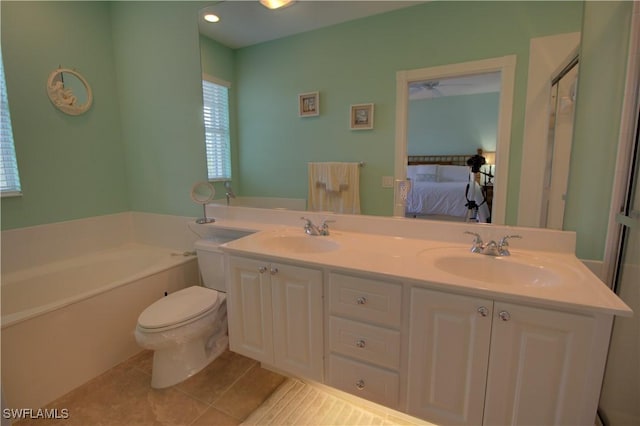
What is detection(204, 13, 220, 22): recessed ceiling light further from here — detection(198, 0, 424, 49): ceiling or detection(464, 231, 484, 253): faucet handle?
detection(464, 231, 484, 253): faucet handle

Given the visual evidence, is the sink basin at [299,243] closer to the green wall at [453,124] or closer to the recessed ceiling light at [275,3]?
the green wall at [453,124]

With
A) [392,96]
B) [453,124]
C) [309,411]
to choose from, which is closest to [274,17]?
[392,96]

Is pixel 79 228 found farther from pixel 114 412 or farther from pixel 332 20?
pixel 332 20

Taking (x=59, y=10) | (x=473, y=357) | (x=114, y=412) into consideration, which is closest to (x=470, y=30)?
(x=473, y=357)

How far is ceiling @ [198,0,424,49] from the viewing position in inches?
66.5

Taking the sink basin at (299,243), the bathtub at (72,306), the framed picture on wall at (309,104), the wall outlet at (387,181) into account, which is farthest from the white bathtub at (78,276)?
the wall outlet at (387,181)

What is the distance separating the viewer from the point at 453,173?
5.15 feet

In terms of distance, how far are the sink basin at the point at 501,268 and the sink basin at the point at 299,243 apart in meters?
0.53

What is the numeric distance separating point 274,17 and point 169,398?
231 centimetres

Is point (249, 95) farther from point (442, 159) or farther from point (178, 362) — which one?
point (178, 362)

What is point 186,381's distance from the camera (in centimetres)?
178

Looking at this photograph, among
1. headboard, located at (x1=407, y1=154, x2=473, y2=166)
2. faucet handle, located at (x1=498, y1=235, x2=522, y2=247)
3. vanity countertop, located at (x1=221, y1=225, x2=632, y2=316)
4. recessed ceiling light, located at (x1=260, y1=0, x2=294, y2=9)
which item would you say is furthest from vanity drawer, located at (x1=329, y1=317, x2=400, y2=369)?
recessed ceiling light, located at (x1=260, y1=0, x2=294, y2=9)

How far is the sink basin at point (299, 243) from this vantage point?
166 centimetres

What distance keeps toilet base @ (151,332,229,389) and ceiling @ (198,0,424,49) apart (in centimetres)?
196
